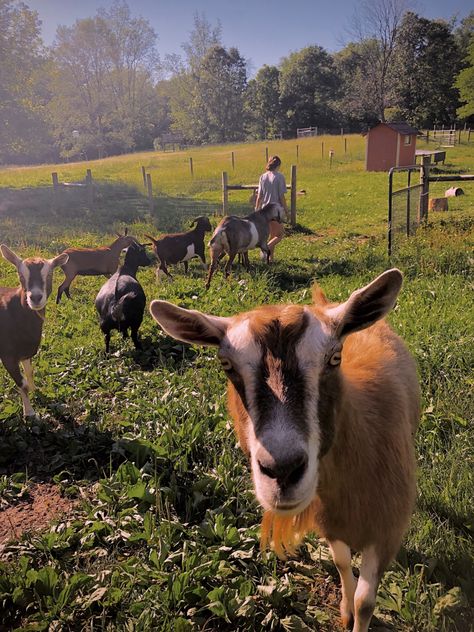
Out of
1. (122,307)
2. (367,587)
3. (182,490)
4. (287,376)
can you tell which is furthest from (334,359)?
(122,307)

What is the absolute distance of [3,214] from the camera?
19109 millimetres

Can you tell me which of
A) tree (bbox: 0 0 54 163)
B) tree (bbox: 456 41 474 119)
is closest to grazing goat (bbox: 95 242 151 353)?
tree (bbox: 0 0 54 163)

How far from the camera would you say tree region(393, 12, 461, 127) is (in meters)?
43.7

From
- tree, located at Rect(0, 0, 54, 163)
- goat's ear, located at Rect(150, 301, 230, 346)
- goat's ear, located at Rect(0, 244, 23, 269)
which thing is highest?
tree, located at Rect(0, 0, 54, 163)

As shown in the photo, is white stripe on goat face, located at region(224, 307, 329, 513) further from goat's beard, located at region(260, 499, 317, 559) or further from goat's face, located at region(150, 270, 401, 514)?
goat's beard, located at region(260, 499, 317, 559)

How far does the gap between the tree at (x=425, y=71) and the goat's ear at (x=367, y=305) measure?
5037 cm

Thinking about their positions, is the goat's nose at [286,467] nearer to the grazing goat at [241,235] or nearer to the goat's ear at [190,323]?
the goat's ear at [190,323]

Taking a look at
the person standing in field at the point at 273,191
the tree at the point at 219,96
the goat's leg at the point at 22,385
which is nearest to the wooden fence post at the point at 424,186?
the person standing in field at the point at 273,191

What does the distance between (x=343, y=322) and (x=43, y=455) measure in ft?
11.2

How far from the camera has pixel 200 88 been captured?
61719 millimetres

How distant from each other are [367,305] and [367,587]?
146cm

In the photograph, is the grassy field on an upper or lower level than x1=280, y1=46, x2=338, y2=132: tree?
lower

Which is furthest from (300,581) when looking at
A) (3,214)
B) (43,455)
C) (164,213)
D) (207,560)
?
(3,214)

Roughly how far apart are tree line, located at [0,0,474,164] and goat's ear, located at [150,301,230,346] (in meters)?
26.9
